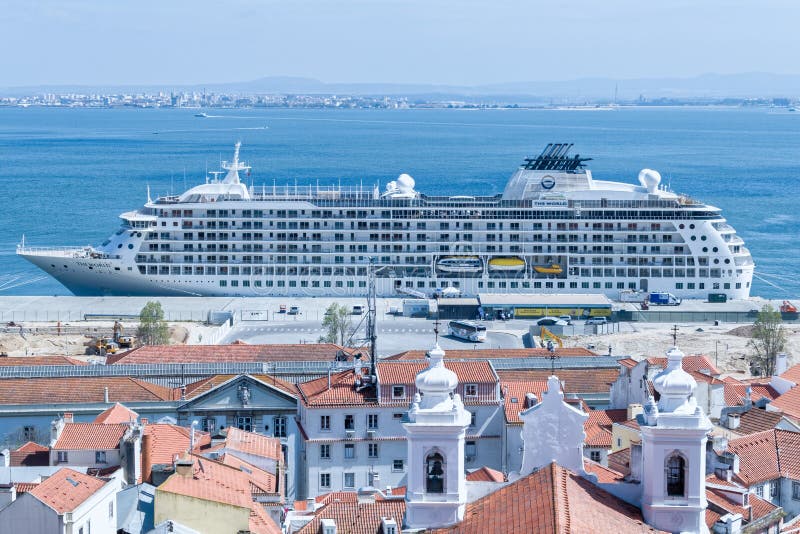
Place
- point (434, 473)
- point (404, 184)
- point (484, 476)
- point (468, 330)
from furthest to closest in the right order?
point (404, 184) < point (468, 330) < point (484, 476) < point (434, 473)

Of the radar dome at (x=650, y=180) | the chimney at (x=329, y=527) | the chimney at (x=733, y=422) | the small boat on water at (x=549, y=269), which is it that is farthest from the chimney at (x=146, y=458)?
the radar dome at (x=650, y=180)

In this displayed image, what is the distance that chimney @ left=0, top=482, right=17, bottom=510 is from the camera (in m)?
25.1

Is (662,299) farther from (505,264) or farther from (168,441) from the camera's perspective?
(168,441)

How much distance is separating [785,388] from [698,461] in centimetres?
2333

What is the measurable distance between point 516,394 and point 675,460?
710 inches

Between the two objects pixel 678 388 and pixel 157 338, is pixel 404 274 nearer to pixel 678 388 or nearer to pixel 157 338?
pixel 157 338

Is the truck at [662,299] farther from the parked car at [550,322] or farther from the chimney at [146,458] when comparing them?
the chimney at [146,458]

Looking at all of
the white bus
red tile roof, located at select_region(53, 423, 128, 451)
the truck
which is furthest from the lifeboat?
red tile roof, located at select_region(53, 423, 128, 451)

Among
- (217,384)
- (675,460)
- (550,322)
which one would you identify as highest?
(675,460)

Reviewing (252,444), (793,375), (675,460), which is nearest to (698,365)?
(793,375)

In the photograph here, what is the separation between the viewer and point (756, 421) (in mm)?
39500

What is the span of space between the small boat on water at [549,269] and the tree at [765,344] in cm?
2667

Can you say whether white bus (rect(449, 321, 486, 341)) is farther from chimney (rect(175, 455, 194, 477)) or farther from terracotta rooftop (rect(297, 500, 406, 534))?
terracotta rooftop (rect(297, 500, 406, 534))

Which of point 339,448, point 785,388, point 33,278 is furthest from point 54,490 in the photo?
A: point 33,278
